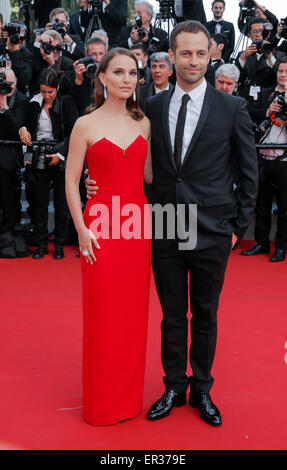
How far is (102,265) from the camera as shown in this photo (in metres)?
2.35

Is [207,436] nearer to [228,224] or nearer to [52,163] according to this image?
[228,224]

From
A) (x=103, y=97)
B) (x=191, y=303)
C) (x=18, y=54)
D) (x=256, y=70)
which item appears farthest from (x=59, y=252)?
(x=103, y=97)

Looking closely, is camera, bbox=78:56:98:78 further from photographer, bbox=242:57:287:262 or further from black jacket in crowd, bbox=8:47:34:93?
photographer, bbox=242:57:287:262

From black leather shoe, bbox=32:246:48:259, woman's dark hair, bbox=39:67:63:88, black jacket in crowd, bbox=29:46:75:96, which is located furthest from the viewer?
black jacket in crowd, bbox=29:46:75:96

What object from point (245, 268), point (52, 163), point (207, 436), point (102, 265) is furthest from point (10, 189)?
point (207, 436)

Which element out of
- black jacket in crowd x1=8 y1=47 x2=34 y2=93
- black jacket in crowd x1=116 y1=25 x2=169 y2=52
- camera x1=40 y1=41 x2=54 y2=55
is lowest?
black jacket in crowd x1=8 y1=47 x2=34 y2=93

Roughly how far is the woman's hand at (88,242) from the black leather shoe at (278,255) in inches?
121

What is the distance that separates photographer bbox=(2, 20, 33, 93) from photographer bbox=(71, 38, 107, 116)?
728mm

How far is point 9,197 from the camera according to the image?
5.24m

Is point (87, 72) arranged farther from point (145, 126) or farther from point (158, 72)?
point (145, 126)

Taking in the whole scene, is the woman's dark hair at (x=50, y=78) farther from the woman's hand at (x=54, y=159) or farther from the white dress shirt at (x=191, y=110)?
the white dress shirt at (x=191, y=110)

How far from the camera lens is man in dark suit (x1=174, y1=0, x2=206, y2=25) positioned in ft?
22.0

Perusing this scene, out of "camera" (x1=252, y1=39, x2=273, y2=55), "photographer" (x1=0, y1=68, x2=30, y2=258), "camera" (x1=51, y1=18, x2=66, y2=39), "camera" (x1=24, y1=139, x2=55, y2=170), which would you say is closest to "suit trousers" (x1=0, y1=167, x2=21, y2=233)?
"photographer" (x1=0, y1=68, x2=30, y2=258)

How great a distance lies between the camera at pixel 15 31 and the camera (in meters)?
5.97
